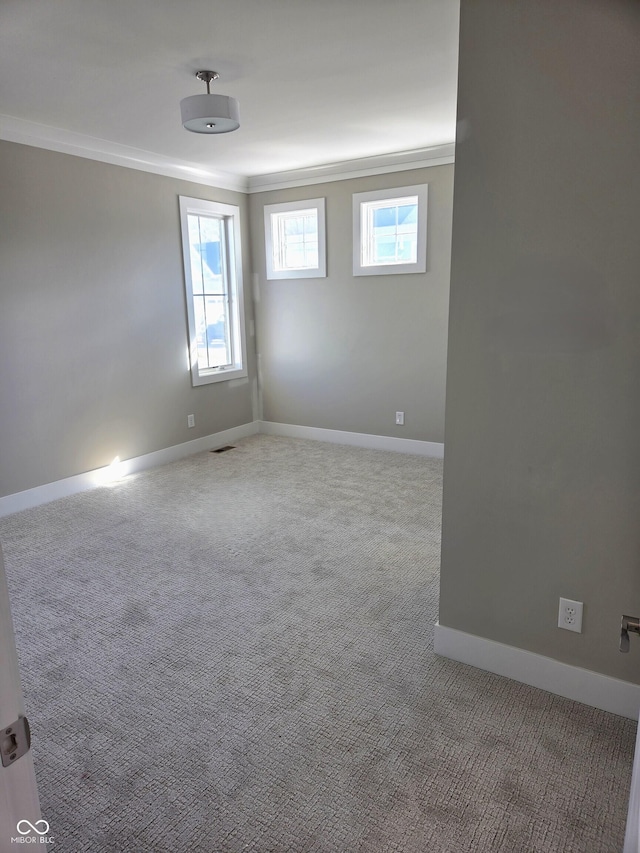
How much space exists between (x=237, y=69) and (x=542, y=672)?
3.07 metres

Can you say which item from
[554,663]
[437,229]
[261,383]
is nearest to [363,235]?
[437,229]

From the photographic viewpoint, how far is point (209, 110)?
9.35ft

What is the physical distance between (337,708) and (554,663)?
31.7 inches

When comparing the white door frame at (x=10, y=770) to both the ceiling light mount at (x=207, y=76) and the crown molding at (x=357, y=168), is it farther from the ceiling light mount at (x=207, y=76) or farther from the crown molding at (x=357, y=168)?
the crown molding at (x=357, y=168)

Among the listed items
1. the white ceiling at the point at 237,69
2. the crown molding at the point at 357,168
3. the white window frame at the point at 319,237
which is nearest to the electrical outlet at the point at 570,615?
the white ceiling at the point at 237,69

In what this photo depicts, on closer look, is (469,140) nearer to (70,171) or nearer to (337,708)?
(337,708)

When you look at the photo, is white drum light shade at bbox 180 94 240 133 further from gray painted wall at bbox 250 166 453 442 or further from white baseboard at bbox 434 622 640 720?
white baseboard at bbox 434 622 640 720

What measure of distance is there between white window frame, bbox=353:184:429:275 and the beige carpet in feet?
8.24

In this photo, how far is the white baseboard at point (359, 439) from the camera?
5.07m

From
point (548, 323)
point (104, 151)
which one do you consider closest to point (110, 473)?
point (104, 151)

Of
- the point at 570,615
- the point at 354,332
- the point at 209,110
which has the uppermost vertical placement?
the point at 209,110

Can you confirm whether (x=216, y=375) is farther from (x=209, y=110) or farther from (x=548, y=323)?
(x=548, y=323)

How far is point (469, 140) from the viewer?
1.88 meters

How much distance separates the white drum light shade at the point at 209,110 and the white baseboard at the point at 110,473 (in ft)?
8.86
